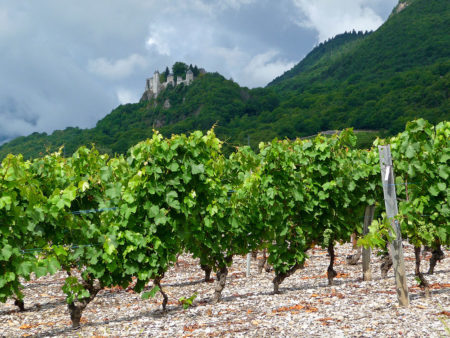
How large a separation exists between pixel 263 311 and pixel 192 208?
180 centimetres

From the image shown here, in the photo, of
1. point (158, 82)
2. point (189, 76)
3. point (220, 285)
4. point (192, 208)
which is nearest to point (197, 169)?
point (192, 208)

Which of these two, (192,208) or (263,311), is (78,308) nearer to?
(192,208)

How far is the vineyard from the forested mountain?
194ft

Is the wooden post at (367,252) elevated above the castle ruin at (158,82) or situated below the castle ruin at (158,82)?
below

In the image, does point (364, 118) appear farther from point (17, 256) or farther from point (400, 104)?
point (17, 256)

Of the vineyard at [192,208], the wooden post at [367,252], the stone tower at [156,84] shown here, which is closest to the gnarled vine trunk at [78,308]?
the vineyard at [192,208]

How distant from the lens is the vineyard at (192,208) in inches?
220

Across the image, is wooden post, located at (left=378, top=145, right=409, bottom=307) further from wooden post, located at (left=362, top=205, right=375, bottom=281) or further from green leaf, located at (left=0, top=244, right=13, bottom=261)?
green leaf, located at (left=0, top=244, right=13, bottom=261)

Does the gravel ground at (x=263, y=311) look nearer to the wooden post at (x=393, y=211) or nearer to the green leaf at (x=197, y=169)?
the wooden post at (x=393, y=211)

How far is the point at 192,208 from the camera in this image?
6.45 metres

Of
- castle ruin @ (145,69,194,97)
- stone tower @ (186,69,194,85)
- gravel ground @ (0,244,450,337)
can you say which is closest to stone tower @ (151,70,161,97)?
castle ruin @ (145,69,194,97)

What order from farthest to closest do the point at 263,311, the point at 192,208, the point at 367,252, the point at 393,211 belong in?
the point at 367,252, the point at 192,208, the point at 263,311, the point at 393,211

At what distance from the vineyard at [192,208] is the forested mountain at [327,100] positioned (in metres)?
59.1

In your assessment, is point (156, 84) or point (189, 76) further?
point (156, 84)
